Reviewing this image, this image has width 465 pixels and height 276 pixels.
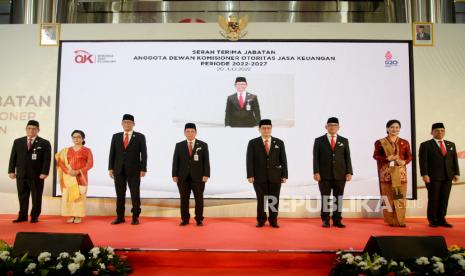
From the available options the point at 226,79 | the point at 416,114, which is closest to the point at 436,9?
Answer: the point at 416,114

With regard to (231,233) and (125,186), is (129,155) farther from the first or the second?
(231,233)

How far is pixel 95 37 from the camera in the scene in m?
5.76

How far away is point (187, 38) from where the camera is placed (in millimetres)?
5727

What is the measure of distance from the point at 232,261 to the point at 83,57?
374 centimetres

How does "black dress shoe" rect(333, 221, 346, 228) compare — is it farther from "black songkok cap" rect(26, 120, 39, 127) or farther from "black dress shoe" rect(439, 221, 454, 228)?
"black songkok cap" rect(26, 120, 39, 127)

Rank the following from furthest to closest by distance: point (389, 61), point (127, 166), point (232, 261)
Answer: point (389, 61) → point (127, 166) → point (232, 261)

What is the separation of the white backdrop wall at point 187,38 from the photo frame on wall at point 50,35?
83mm

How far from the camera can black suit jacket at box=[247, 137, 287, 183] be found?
486 centimetres

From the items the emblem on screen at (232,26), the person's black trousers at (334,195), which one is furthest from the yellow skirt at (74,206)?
the person's black trousers at (334,195)

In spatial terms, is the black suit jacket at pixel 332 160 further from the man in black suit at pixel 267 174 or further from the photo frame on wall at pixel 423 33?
the photo frame on wall at pixel 423 33

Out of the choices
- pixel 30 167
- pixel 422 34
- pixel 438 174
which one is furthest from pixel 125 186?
pixel 422 34

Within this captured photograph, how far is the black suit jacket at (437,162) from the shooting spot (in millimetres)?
4902

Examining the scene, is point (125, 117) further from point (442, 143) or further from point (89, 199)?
point (442, 143)

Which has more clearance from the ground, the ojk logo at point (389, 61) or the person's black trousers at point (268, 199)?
the ojk logo at point (389, 61)
